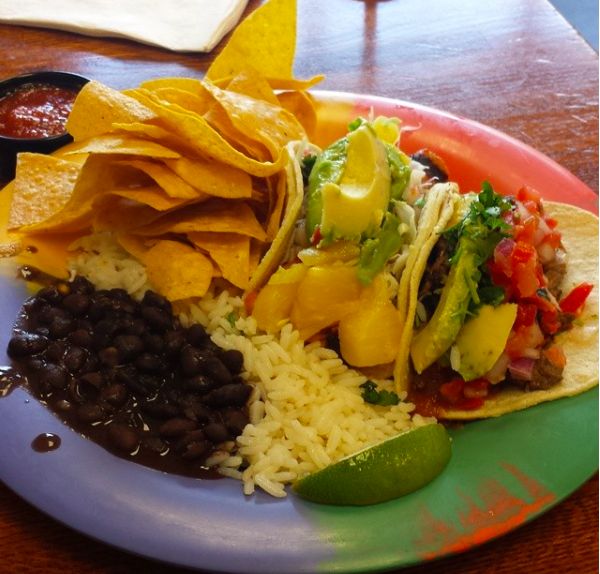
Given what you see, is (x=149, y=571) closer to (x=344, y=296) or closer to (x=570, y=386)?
(x=344, y=296)

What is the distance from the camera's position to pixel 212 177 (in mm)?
2023

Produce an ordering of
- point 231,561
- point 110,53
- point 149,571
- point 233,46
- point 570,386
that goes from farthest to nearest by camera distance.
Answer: point 110,53
point 233,46
point 570,386
point 149,571
point 231,561

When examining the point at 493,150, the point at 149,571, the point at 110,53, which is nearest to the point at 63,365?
the point at 149,571

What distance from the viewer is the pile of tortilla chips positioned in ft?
6.57

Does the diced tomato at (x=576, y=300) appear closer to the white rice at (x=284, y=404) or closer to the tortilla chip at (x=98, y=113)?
the white rice at (x=284, y=404)

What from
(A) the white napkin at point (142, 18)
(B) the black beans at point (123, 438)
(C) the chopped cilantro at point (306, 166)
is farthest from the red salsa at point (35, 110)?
(B) the black beans at point (123, 438)

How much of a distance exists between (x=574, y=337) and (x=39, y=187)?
171cm

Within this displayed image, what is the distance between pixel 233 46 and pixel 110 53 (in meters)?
1.03

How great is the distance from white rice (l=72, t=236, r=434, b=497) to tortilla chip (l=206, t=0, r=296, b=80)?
858 mm

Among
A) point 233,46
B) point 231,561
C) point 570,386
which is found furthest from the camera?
point 233,46

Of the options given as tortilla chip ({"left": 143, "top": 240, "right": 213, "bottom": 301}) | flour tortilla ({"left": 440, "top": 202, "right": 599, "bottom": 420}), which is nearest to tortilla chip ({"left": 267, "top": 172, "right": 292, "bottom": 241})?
tortilla chip ({"left": 143, "top": 240, "right": 213, "bottom": 301})

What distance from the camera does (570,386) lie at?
1855 millimetres

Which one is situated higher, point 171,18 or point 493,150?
point 171,18

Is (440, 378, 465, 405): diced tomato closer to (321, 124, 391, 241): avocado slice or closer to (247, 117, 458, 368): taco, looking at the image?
(247, 117, 458, 368): taco
